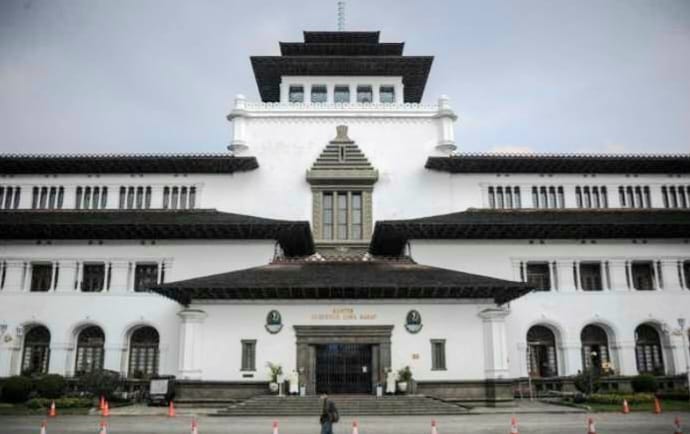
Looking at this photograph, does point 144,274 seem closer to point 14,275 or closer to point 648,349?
point 14,275

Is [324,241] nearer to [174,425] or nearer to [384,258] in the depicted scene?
[384,258]

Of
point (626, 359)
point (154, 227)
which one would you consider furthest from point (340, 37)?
point (626, 359)

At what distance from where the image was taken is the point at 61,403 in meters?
31.1

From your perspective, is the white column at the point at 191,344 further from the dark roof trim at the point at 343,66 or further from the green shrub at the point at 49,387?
the dark roof trim at the point at 343,66

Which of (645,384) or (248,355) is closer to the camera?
(248,355)

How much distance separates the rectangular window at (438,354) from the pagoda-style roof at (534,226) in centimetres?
748

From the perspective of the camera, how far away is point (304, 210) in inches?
1631

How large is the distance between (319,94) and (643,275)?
87.3ft

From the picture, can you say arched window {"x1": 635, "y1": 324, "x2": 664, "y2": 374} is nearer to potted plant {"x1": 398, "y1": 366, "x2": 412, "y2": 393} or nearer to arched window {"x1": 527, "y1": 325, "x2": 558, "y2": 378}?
arched window {"x1": 527, "y1": 325, "x2": 558, "y2": 378}

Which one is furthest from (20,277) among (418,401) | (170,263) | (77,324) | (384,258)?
(418,401)

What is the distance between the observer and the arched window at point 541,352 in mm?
38219

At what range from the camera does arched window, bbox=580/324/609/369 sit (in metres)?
38.4

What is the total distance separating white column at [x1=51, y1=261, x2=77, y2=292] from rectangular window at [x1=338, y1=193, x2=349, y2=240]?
1681cm

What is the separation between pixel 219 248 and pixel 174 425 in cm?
1541
